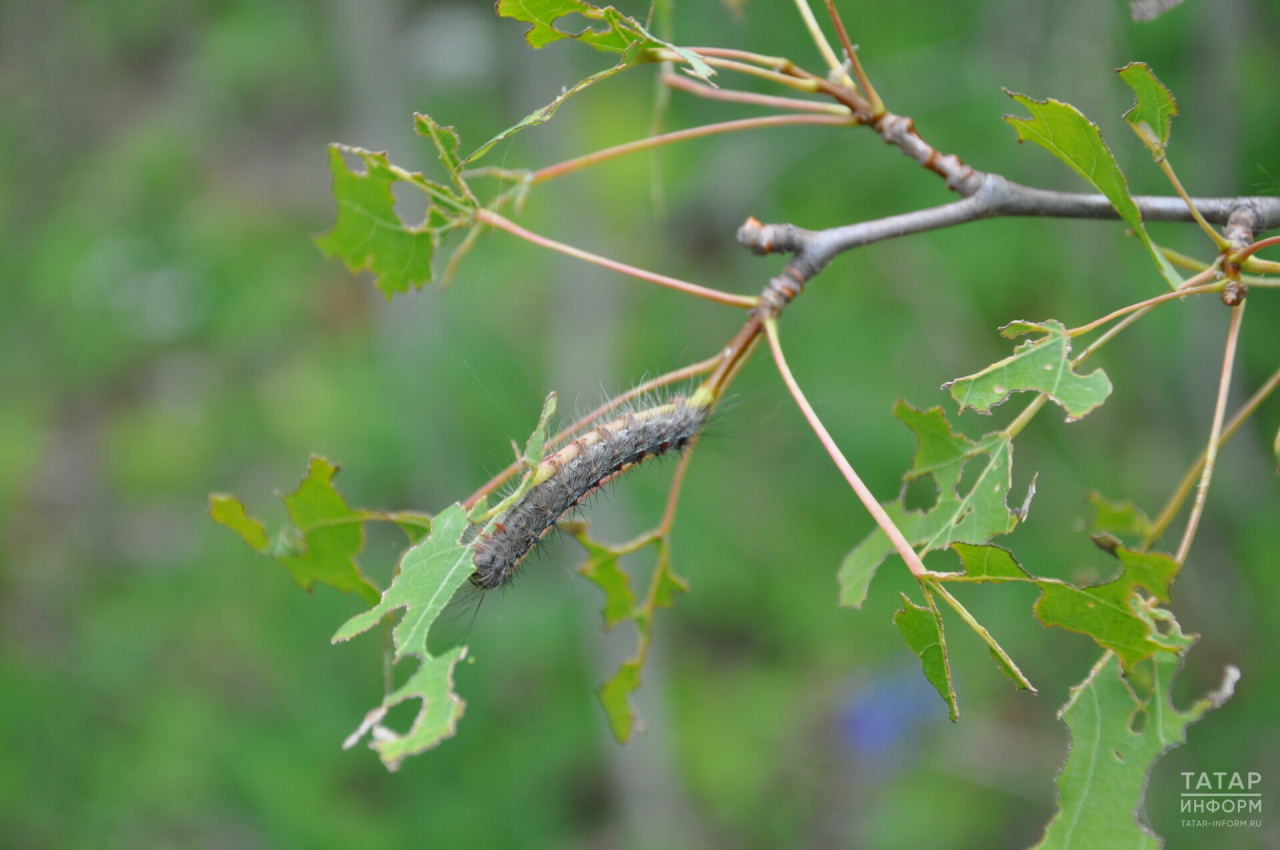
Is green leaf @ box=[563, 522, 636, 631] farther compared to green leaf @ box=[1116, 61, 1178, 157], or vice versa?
green leaf @ box=[563, 522, 636, 631]

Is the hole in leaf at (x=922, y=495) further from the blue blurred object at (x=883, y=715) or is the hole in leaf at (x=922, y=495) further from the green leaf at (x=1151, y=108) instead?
the green leaf at (x=1151, y=108)

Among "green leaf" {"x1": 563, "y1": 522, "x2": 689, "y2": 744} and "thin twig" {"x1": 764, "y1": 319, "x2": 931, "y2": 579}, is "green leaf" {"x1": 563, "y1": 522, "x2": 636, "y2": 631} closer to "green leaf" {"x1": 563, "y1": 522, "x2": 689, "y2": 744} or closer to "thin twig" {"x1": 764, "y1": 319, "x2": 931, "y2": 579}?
"green leaf" {"x1": 563, "y1": 522, "x2": 689, "y2": 744}

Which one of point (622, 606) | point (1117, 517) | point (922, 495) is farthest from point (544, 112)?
point (922, 495)

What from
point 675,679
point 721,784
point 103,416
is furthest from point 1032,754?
point 103,416

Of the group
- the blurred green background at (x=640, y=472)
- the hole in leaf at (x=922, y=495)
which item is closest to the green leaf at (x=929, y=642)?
the blurred green background at (x=640, y=472)

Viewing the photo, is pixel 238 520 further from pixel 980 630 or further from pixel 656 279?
pixel 980 630

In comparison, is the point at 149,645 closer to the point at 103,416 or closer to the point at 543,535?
the point at 103,416

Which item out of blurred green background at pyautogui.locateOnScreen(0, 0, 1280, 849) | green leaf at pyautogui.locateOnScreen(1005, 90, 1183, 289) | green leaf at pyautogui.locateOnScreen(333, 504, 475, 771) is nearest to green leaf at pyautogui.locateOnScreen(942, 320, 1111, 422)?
green leaf at pyautogui.locateOnScreen(1005, 90, 1183, 289)
